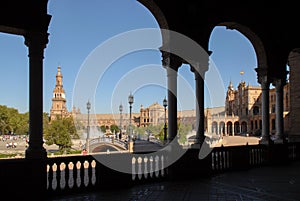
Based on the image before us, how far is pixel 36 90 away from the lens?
5.55m

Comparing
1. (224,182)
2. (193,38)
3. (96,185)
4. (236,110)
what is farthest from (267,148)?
(236,110)

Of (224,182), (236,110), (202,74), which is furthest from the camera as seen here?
(236,110)

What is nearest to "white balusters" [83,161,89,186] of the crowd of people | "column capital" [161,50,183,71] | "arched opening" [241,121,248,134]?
"column capital" [161,50,183,71]

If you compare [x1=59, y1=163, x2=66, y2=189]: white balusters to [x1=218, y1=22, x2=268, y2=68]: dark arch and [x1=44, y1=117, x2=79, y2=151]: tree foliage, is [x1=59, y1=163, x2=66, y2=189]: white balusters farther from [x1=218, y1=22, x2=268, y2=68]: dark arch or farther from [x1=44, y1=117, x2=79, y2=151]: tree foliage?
[x1=44, y1=117, x2=79, y2=151]: tree foliage

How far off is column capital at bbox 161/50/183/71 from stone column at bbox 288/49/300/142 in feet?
26.9

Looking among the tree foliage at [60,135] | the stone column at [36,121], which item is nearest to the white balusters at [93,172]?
the stone column at [36,121]

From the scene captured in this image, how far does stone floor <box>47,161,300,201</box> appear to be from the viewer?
5410mm

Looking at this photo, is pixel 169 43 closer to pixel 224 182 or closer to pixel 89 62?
pixel 89 62

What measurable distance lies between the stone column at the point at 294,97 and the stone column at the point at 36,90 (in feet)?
38.6

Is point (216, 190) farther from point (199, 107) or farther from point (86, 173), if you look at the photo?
point (86, 173)

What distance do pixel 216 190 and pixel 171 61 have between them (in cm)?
344

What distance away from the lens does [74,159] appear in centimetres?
593

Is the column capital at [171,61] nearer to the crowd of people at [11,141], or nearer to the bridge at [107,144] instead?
the bridge at [107,144]

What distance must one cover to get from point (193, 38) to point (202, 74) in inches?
41.0
